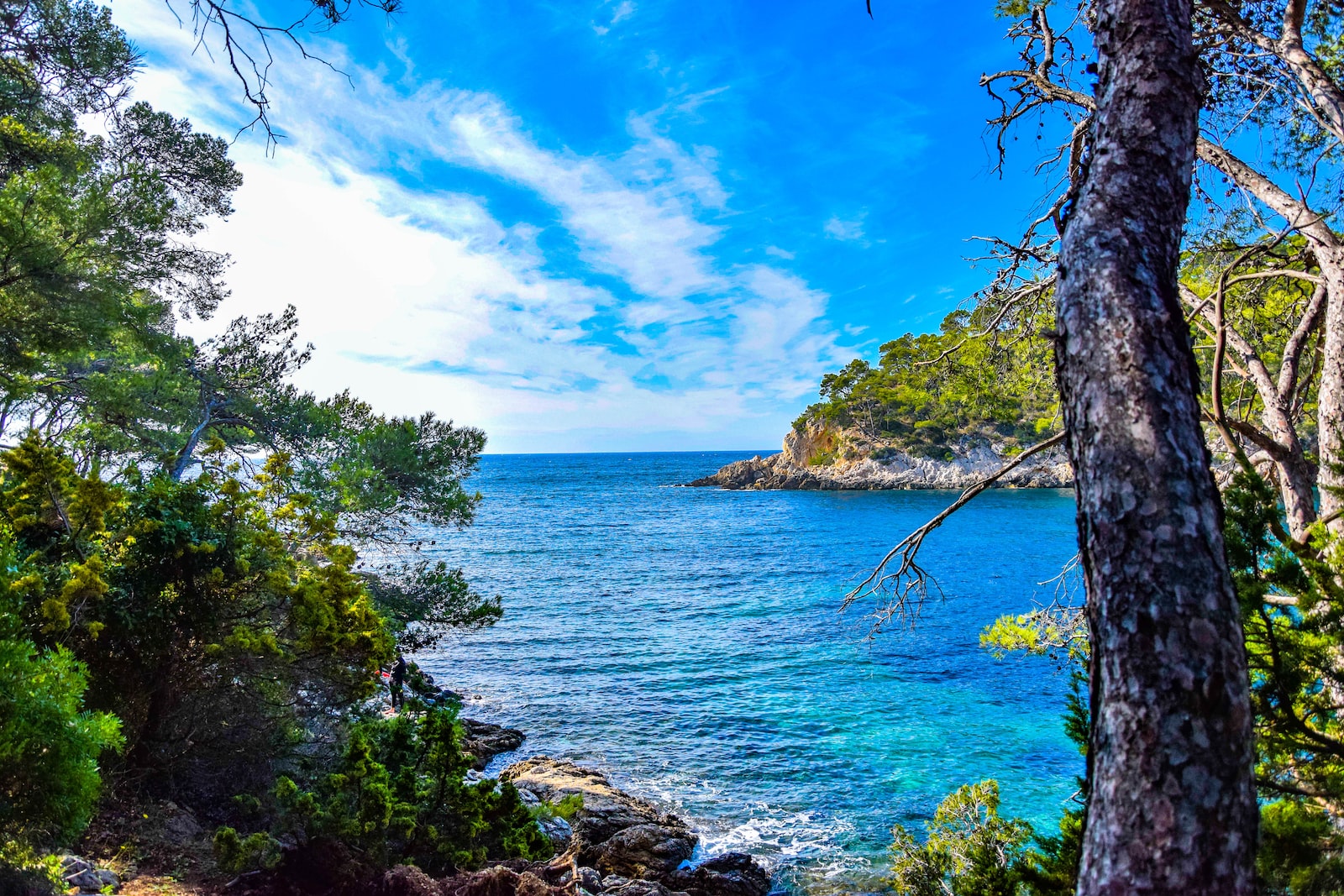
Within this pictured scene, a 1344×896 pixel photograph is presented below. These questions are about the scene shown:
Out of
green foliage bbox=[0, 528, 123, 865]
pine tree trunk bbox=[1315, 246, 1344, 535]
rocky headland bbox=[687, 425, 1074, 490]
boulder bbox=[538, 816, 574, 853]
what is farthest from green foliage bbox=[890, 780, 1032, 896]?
rocky headland bbox=[687, 425, 1074, 490]

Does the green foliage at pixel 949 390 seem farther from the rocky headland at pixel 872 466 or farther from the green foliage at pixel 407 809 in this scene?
the green foliage at pixel 407 809

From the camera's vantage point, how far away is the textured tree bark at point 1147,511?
165cm

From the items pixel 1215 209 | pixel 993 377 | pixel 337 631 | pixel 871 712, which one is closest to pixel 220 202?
pixel 337 631

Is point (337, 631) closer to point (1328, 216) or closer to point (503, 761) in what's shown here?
point (503, 761)

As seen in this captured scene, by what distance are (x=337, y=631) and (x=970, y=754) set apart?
42.1ft

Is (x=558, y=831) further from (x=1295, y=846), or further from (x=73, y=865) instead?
(x=1295, y=846)

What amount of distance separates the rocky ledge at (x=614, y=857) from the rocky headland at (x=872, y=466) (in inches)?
2644


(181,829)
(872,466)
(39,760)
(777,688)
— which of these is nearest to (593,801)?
(181,829)

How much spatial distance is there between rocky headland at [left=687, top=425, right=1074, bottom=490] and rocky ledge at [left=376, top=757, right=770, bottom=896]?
6717cm

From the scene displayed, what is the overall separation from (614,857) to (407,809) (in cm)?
486

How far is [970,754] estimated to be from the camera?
13805 millimetres

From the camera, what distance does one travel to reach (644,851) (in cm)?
984

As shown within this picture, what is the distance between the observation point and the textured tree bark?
1649 millimetres

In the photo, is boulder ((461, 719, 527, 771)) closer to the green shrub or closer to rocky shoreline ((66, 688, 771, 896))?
rocky shoreline ((66, 688, 771, 896))
